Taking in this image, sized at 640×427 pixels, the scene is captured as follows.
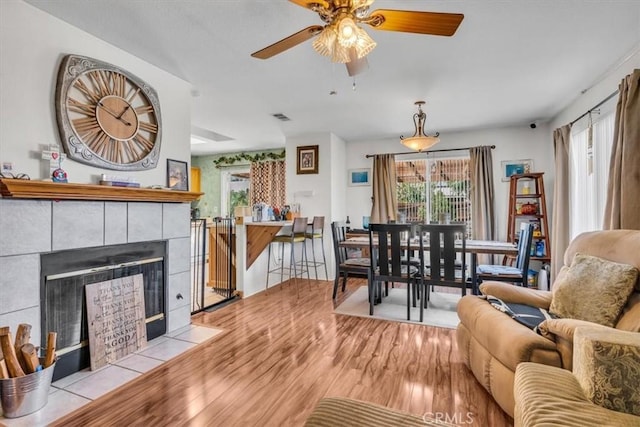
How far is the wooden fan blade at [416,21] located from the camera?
150 centimetres

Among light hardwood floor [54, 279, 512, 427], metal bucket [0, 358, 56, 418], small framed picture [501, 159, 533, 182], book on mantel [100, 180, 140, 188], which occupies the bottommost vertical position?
light hardwood floor [54, 279, 512, 427]

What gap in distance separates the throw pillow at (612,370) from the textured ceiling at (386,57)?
1.98 metres

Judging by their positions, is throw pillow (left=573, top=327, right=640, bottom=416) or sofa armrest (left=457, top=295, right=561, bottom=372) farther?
sofa armrest (left=457, top=295, right=561, bottom=372)

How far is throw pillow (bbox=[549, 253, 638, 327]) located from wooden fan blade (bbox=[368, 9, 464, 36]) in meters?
1.62

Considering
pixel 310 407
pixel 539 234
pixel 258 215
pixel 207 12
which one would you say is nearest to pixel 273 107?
pixel 258 215

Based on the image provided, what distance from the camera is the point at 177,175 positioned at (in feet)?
10.0

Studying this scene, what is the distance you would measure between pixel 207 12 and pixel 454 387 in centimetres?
294

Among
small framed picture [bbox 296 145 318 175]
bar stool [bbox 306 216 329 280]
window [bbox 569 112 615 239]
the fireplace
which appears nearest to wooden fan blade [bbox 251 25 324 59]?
the fireplace

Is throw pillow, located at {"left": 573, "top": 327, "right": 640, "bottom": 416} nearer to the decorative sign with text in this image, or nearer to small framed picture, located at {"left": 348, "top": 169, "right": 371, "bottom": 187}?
the decorative sign with text

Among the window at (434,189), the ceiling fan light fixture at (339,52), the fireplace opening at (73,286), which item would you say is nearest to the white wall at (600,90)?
the window at (434,189)

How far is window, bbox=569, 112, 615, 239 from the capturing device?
325cm

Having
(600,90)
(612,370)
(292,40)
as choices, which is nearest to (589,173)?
(600,90)

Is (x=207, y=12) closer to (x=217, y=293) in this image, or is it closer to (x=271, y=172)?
(x=217, y=293)

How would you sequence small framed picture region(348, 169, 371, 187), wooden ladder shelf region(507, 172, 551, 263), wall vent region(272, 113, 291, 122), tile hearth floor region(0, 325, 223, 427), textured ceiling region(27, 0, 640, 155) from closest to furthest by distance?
tile hearth floor region(0, 325, 223, 427), textured ceiling region(27, 0, 640, 155), wall vent region(272, 113, 291, 122), wooden ladder shelf region(507, 172, 551, 263), small framed picture region(348, 169, 371, 187)
